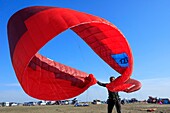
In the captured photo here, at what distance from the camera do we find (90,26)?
10.5 metres

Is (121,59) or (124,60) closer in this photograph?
(124,60)

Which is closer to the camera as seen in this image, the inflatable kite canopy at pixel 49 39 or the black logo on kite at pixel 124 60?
the inflatable kite canopy at pixel 49 39

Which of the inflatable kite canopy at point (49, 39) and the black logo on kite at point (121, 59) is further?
the black logo on kite at point (121, 59)

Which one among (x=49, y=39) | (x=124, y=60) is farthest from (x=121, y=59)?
(x=49, y=39)

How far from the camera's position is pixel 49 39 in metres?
7.72

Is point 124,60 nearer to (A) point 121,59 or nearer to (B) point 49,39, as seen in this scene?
(A) point 121,59

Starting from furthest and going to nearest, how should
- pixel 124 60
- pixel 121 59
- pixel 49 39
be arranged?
1. pixel 121 59
2. pixel 124 60
3. pixel 49 39

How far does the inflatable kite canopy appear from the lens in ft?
26.3

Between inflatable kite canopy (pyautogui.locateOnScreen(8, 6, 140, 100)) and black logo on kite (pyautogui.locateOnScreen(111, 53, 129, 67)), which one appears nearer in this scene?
inflatable kite canopy (pyautogui.locateOnScreen(8, 6, 140, 100))

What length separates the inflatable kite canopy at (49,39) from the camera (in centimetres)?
803

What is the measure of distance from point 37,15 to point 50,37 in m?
1.01

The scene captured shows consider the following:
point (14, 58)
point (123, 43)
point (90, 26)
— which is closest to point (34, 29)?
point (14, 58)

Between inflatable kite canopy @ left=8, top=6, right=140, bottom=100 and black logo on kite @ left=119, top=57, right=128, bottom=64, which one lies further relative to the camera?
black logo on kite @ left=119, top=57, right=128, bottom=64

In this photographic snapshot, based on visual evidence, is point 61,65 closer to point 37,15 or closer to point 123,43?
point 123,43
